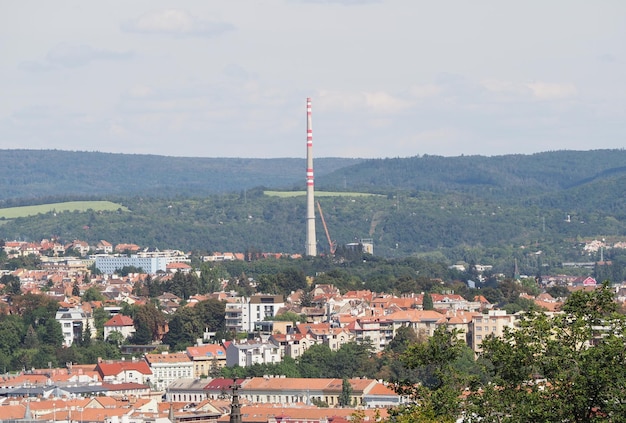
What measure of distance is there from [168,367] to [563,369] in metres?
79.7

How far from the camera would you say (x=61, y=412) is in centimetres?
8575

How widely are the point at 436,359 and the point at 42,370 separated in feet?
238

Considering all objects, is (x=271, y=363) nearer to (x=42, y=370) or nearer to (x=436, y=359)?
(x=42, y=370)

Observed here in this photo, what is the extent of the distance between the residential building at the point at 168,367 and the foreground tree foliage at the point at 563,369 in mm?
74700

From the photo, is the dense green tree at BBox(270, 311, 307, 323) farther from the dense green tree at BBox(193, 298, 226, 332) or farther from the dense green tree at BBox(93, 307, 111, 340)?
the dense green tree at BBox(93, 307, 111, 340)

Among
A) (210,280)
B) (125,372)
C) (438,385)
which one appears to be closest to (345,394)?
(125,372)

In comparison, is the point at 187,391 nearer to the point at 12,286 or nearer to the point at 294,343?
the point at 294,343

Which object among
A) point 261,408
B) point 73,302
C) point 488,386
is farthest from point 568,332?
point 73,302

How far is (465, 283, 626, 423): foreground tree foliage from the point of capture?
114 feet

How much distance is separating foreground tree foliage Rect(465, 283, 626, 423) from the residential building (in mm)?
74700

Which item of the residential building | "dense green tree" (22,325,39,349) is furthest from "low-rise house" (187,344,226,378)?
"dense green tree" (22,325,39,349)

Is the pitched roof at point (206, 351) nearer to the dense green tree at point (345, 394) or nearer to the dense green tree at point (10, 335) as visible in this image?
the dense green tree at point (10, 335)

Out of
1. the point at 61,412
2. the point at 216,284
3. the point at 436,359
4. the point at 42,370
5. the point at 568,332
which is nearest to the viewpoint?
the point at 568,332

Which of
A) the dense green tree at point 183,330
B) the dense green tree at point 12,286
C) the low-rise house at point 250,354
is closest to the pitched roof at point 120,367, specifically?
the low-rise house at point 250,354
